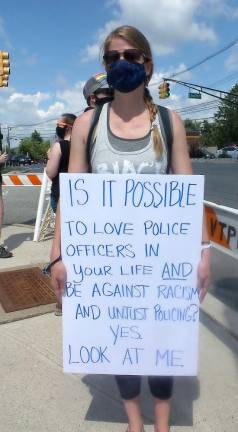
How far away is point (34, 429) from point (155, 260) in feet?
3.74

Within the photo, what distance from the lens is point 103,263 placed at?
209 cm

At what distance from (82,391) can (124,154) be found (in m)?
1.52

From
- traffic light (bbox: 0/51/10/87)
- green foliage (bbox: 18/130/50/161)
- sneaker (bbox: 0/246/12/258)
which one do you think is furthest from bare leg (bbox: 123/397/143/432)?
green foliage (bbox: 18/130/50/161)

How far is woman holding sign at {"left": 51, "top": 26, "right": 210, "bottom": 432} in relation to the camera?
1985 millimetres

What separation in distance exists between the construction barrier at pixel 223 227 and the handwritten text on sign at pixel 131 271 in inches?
51.0

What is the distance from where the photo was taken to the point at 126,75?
1.97 metres

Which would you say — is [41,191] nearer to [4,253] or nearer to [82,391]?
A: [4,253]

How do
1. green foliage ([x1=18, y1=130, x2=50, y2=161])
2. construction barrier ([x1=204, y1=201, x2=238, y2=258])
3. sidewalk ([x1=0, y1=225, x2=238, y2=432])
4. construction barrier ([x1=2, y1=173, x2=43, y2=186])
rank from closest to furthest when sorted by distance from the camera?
1. sidewalk ([x1=0, y1=225, x2=238, y2=432])
2. construction barrier ([x1=204, y1=201, x2=238, y2=258])
3. construction barrier ([x1=2, y1=173, x2=43, y2=186])
4. green foliage ([x1=18, y1=130, x2=50, y2=161])

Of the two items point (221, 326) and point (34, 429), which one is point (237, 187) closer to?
point (221, 326)

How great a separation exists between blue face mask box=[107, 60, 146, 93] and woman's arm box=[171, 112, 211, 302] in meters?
0.24

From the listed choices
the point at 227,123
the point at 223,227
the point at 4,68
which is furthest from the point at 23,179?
the point at 227,123

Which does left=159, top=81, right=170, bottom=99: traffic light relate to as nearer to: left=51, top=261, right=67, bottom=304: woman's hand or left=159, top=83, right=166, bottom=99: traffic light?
left=159, top=83, right=166, bottom=99: traffic light

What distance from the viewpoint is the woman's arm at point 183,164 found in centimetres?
204

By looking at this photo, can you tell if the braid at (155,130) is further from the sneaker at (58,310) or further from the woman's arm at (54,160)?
the sneaker at (58,310)
